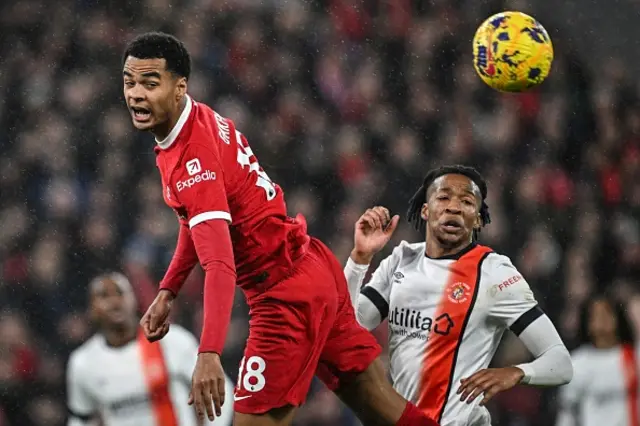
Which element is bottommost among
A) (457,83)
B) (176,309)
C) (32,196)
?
(176,309)

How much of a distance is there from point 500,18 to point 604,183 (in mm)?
5022

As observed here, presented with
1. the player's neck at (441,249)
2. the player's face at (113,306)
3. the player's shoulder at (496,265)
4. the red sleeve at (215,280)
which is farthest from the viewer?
the player's face at (113,306)

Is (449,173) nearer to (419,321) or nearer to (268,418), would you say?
(419,321)

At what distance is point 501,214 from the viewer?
1031 centimetres

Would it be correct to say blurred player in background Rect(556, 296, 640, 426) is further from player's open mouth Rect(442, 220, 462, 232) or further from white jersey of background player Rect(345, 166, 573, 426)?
player's open mouth Rect(442, 220, 462, 232)

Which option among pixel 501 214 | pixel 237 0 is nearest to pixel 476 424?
pixel 501 214

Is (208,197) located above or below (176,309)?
above

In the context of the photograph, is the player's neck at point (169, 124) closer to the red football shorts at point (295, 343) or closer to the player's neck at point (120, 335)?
the red football shorts at point (295, 343)

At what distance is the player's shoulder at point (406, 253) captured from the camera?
531 centimetres

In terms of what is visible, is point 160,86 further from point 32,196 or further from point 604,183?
point 604,183

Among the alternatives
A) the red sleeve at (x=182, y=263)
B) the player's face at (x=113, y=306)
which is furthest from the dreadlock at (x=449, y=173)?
the player's face at (x=113, y=306)

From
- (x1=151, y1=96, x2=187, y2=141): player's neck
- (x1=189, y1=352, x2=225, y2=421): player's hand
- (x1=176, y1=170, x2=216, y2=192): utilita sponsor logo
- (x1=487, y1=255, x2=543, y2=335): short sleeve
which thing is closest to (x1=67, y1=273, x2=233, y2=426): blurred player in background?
(x1=487, y1=255, x2=543, y2=335): short sleeve

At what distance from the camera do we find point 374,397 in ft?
16.0

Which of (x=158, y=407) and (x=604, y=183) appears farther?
(x=604, y=183)
